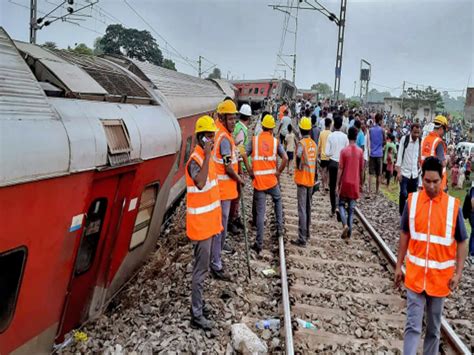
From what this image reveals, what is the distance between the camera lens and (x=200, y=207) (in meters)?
4.48

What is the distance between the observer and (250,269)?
613 cm

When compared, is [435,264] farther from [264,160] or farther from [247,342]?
[264,160]

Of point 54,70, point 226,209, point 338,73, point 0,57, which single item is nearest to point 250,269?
point 226,209

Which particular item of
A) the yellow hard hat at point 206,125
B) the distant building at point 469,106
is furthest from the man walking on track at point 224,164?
the distant building at point 469,106

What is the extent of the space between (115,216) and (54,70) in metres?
1.48

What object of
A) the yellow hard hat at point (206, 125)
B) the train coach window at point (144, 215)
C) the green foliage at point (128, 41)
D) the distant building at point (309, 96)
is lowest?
the train coach window at point (144, 215)

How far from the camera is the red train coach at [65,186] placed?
2.97 m

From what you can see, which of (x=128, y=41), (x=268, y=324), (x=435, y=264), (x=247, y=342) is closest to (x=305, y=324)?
(x=268, y=324)

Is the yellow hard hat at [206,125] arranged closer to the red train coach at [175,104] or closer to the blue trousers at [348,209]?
the red train coach at [175,104]

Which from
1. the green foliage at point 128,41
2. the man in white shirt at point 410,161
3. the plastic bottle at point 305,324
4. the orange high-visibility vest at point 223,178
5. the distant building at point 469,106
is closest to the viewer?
the plastic bottle at point 305,324

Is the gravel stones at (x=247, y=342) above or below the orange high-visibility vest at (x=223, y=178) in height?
below

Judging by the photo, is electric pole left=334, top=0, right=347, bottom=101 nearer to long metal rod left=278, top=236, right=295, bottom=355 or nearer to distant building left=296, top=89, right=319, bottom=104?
long metal rod left=278, top=236, right=295, bottom=355

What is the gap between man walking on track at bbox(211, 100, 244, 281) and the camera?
5.43 metres

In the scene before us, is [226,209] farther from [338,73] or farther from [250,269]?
[338,73]
